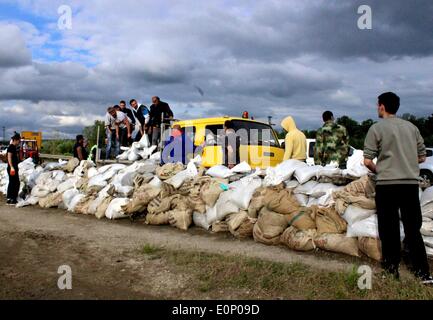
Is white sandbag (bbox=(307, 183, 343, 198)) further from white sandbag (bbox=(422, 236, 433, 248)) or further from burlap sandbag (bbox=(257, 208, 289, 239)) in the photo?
white sandbag (bbox=(422, 236, 433, 248))

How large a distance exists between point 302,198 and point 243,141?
265 cm

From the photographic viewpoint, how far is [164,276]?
155 inches

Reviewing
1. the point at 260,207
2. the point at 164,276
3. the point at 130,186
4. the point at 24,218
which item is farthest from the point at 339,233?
the point at 24,218

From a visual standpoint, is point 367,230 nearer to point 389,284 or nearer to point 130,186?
point 389,284

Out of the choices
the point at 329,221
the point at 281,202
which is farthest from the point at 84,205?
the point at 329,221

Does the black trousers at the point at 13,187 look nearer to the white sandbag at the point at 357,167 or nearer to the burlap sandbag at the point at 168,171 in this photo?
the burlap sandbag at the point at 168,171

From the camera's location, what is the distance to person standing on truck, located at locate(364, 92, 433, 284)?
3.59 m

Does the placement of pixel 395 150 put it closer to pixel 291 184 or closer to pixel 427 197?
pixel 427 197

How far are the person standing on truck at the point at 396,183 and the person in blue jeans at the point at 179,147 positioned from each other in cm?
499

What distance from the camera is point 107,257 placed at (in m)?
4.64

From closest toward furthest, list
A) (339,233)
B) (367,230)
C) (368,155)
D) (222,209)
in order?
(368,155)
(367,230)
(339,233)
(222,209)

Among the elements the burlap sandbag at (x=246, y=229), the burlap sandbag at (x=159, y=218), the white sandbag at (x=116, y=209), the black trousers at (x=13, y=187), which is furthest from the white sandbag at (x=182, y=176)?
the black trousers at (x=13, y=187)

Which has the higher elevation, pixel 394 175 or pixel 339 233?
pixel 394 175

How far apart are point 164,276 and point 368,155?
7.48ft
